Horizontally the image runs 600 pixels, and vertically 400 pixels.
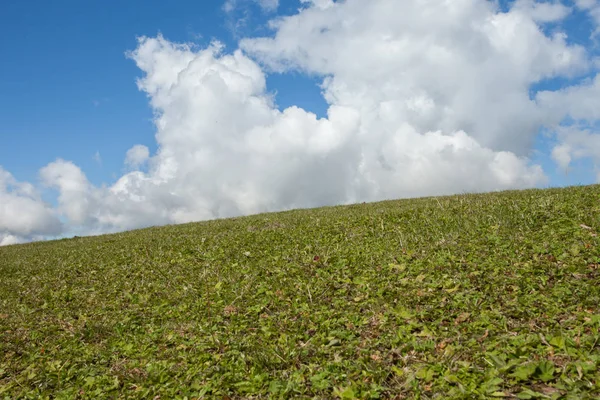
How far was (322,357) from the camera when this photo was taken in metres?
7.15

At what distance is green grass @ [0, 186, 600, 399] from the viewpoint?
243 inches

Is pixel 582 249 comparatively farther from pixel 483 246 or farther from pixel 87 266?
pixel 87 266

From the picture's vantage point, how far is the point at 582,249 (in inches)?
377

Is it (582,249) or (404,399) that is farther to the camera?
(582,249)

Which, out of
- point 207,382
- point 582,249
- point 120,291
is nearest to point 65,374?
point 207,382

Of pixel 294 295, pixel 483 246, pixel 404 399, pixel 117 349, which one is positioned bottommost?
pixel 404 399

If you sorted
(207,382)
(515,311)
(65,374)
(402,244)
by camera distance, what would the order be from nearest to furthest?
(207,382) < (515,311) < (65,374) < (402,244)

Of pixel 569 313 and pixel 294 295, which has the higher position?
pixel 294 295

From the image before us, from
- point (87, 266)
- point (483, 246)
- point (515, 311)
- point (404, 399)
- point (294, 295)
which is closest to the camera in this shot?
point (404, 399)

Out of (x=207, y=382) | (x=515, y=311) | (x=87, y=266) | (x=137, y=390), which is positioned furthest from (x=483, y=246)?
(x=87, y=266)

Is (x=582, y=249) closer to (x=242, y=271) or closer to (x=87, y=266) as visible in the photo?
(x=242, y=271)

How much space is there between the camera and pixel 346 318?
8.40 m

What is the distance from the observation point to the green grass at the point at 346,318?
617 cm

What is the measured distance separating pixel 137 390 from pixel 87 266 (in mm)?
10912
